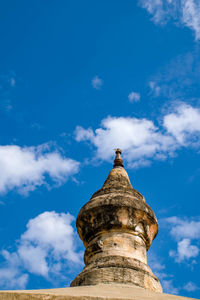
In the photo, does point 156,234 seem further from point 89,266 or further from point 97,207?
point 89,266

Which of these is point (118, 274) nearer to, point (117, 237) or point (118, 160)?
point (117, 237)

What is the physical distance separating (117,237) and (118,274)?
105cm

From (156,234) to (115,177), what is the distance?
167 cm

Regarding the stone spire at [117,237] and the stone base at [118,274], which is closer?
the stone base at [118,274]

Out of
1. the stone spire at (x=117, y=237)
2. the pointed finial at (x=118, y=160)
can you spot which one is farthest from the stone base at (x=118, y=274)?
the pointed finial at (x=118, y=160)

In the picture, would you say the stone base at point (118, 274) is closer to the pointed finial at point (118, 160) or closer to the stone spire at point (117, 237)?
the stone spire at point (117, 237)

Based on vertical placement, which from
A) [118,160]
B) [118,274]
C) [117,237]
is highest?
[118,160]

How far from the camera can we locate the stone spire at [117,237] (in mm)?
6430

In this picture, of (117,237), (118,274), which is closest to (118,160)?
(117,237)

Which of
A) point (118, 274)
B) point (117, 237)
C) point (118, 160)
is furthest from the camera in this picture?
point (118, 160)

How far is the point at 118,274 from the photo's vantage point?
6.33m

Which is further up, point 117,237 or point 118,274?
point 117,237

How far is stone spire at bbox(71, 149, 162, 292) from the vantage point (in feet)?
21.1

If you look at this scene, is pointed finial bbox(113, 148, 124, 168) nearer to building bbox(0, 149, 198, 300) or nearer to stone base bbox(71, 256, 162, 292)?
building bbox(0, 149, 198, 300)
